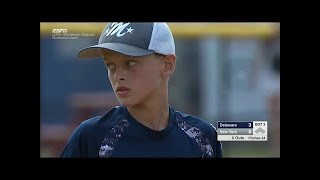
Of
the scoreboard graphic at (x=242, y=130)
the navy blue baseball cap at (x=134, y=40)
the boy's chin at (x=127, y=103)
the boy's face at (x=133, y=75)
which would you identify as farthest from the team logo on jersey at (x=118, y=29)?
the scoreboard graphic at (x=242, y=130)

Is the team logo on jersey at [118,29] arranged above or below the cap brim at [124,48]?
above

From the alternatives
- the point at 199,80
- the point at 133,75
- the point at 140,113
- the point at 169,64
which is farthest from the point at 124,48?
the point at 199,80

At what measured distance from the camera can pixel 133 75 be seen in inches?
159

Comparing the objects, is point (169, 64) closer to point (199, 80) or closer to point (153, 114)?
point (199, 80)

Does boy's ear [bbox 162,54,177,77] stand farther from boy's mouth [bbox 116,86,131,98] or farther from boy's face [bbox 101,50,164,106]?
boy's mouth [bbox 116,86,131,98]

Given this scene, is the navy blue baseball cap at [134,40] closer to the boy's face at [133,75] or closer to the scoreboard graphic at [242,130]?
the boy's face at [133,75]

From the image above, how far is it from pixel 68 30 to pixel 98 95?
50 cm

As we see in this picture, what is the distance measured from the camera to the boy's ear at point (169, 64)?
4.09 meters

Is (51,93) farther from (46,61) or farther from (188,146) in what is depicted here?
(188,146)

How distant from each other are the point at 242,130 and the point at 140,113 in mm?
717

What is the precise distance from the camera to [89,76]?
13.5ft

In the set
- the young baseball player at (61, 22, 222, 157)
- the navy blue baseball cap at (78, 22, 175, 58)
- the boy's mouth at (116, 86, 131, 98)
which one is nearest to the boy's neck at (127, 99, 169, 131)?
Answer: the young baseball player at (61, 22, 222, 157)

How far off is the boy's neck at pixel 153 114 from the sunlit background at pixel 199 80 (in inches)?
3.1
